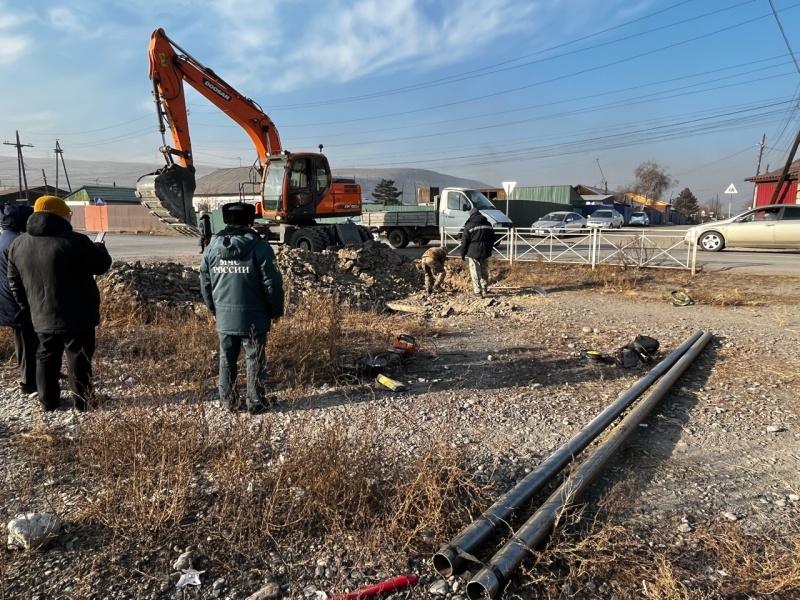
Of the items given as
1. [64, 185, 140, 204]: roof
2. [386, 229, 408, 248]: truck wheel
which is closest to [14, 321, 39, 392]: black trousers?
[386, 229, 408, 248]: truck wheel

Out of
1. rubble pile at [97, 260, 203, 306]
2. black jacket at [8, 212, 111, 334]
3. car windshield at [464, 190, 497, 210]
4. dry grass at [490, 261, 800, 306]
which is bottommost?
dry grass at [490, 261, 800, 306]

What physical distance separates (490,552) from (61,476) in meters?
2.58

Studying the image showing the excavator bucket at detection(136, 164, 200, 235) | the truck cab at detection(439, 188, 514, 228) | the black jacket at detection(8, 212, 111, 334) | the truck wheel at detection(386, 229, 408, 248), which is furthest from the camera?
the truck wheel at detection(386, 229, 408, 248)

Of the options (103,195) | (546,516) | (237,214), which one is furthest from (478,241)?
(103,195)

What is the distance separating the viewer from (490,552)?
249cm

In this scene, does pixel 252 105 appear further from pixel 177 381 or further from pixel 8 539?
pixel 8 539

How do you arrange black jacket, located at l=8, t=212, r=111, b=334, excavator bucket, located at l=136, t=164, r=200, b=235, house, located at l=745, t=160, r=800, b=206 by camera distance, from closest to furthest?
black jacket, located at l=8, t=212, r=111, b=334
excavator bucket, located at l=136, t=164, r=200, b=235
house, located at l=745, t=160, r=800, b=206

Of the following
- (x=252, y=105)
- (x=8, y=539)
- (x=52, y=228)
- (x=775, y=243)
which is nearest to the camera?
(x=8, y=539)

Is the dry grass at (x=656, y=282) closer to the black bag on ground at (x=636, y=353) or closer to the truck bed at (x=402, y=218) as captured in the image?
the black bag on ground at (x=636, y=353)

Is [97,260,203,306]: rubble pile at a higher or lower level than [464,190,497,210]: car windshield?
lower

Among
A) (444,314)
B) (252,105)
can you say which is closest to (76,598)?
(444,314)

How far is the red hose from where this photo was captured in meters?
2.20

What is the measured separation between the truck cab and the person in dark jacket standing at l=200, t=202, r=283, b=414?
14553 millimetres

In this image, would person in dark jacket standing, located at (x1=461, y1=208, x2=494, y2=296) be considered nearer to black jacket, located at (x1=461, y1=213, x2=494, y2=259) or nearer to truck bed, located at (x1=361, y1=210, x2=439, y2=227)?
black jacket, located at (x1=461, y1=213, x2=494, y2=259)
